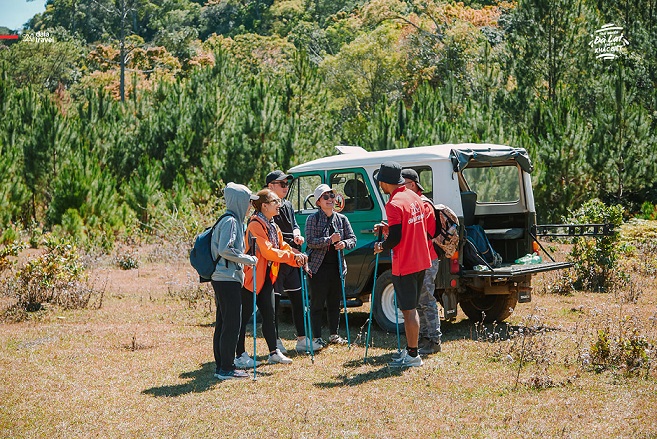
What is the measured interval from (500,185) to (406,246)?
3425mm

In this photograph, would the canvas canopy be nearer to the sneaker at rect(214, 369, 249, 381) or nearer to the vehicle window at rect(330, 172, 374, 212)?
the vehicle window at rect(330, 172, 374, 212)

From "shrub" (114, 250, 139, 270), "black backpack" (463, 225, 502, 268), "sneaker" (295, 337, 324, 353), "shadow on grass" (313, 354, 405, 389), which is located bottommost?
"shadow on grass" (313, 354, 405, 389)

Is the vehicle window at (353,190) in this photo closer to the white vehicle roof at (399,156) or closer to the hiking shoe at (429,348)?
the white vehicle roof at (399,156)

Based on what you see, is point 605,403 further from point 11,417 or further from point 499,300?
point 11,417

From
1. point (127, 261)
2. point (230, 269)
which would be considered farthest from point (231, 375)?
point (127, 261)

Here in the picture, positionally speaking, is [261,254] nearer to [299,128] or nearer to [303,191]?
[303,191]

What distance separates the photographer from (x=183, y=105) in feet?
79.5

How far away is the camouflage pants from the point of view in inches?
319

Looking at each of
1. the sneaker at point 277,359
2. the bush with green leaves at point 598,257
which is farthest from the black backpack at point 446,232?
the bush with green leaves at point 598,257

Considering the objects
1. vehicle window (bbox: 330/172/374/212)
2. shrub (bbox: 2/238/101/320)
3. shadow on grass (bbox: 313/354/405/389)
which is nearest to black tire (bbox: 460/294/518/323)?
vehicle window (bbox: 330/172/374/212)

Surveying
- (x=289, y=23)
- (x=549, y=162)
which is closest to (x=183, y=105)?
(x=549, y=162)

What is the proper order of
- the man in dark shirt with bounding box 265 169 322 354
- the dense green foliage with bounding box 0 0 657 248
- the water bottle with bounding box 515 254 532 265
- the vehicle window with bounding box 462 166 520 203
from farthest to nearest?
1. the dense green foliage with bounding box 0 0 657 248
2. the vehicle window with bounding box 462 166 520 203
3. the water bottle with bounding box 515 254 532 265
4. the man in dark shirt with bounding box 265 169 322 354

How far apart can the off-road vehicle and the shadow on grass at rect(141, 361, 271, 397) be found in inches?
87.1

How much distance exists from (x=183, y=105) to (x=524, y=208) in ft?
51.9
